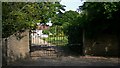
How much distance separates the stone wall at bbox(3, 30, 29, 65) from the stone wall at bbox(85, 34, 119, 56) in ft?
13.5

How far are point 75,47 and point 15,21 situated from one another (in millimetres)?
10798

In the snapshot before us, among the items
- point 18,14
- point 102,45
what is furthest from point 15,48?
point 102,45

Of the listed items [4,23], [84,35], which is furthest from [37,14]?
[84,35]

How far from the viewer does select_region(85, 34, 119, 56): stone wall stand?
19750mm

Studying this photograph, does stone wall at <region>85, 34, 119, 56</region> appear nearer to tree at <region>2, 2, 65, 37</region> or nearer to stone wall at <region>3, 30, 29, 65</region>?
stone wall at <region>3, 30, 29, 65</region>

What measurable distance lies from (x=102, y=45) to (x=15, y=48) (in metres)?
6.54

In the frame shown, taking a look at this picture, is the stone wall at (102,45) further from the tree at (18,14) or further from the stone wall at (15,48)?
the tree at (18,14)

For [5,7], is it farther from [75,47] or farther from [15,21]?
[75,47]

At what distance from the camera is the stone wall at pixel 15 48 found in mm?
13734

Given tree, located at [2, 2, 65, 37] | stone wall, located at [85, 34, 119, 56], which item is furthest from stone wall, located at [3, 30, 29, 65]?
stone wall, located at [85, 34, 119, 56]

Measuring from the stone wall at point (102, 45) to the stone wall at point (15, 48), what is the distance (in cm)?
412

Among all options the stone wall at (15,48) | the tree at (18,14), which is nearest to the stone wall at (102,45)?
the stone wall at (15,48)

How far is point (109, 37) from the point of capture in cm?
1997

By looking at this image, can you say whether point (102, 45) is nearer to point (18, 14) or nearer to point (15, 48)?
point (15, 48)
